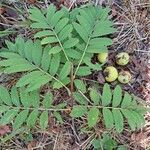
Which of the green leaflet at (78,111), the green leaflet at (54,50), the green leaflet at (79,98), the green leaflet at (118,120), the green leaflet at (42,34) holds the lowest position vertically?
the green leaflet at (118,120)

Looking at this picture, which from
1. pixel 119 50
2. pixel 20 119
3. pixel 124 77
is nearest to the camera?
pixel 20 119

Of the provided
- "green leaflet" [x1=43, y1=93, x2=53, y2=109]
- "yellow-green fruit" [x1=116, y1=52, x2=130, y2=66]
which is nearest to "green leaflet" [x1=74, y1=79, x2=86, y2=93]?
"green leaflet" [x1=43, y1=93, x2=53, y2=109]

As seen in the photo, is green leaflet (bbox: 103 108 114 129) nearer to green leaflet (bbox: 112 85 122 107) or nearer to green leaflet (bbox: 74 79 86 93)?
green leaflet (bbox: 112 85 122 107)

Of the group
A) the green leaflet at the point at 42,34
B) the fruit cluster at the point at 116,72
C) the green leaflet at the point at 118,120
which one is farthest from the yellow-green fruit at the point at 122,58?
the green leaflet at the point at 42,34

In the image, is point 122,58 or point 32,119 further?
point 122,58

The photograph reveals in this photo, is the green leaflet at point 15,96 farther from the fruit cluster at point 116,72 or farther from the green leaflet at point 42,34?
the fruit cluster at point 116,72

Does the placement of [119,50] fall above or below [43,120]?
above

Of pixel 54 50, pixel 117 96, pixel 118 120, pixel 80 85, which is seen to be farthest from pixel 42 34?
pixel 118 120

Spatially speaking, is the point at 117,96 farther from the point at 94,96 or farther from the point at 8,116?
the point at 8,116
